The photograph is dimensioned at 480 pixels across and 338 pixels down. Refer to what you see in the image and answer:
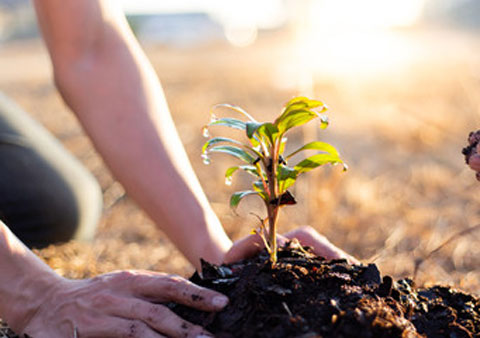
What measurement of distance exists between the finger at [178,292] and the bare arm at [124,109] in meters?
0.43

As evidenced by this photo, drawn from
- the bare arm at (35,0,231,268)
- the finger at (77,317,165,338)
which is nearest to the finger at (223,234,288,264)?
the bare arm at (35,0,231,268)

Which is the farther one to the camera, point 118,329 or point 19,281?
point 19,281

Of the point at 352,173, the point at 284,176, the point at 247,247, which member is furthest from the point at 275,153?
the point at 352,173

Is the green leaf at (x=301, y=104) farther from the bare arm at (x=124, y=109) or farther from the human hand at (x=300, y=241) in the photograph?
the bare arm at (x=124, y=109)

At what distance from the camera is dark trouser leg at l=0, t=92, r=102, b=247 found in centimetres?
256

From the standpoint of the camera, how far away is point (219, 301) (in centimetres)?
115

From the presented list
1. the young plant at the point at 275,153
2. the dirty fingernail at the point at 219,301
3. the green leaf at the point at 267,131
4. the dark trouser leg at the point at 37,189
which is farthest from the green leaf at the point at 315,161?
the dark trouser leg at the point at 37,189

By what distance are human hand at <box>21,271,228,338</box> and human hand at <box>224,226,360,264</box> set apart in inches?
11.7

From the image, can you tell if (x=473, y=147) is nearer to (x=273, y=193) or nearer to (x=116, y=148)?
(x=273, y=193)

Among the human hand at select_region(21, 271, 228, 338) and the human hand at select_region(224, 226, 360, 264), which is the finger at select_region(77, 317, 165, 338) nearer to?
the human hand at select_region(21, 271, 228, 338)

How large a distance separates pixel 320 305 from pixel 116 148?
3.00 feet

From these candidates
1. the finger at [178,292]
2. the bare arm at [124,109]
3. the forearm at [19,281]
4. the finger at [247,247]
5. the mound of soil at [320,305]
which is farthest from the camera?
the bare arm at [124,109]

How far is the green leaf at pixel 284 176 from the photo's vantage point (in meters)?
1.18

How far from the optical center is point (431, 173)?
3867 millimetres
